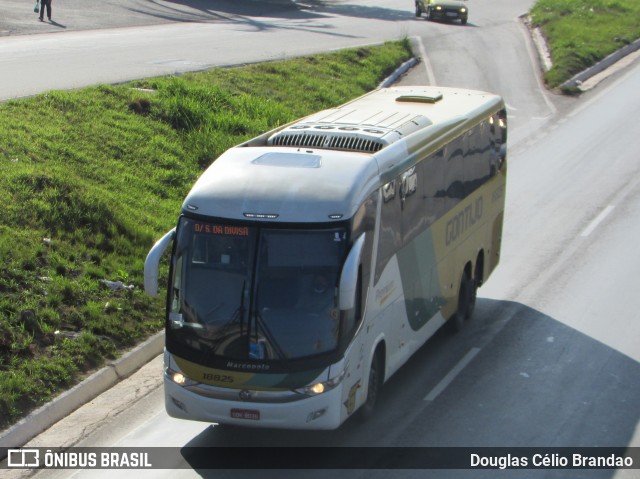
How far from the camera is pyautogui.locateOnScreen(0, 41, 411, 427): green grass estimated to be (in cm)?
→ 1325

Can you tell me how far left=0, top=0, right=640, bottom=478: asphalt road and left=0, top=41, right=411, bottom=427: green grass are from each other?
923mm

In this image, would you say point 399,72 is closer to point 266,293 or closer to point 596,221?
point 596,221

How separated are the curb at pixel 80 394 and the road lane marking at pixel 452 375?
3.88 metres

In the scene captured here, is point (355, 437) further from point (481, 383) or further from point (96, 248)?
point (96, 248)

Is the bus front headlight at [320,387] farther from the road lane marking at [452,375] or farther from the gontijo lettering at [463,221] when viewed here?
the gontijo lettering at [463,221]

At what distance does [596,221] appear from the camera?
21391 mm

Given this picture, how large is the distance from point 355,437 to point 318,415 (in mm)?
1164

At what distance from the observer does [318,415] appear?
10.4m

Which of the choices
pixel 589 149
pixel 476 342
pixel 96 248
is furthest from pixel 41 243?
pixel 589 149

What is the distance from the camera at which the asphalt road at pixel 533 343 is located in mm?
11539

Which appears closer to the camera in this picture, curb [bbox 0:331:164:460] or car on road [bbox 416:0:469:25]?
curb [bbox 0:331:164:460]

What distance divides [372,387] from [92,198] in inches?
276

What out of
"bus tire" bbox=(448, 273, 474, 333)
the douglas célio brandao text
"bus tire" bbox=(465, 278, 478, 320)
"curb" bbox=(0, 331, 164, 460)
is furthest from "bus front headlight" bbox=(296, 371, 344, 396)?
"bus tire" bbox=(465, 278, 478, 320)

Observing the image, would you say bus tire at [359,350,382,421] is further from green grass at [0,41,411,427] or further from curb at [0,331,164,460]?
green grass at [0,41,411,427]
